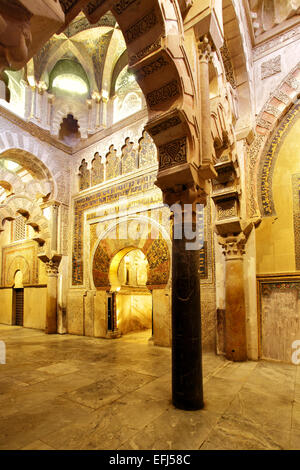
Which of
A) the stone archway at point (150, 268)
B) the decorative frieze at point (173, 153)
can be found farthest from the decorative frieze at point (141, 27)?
the stone archway at point (150, 268)

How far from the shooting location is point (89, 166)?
8.41 m

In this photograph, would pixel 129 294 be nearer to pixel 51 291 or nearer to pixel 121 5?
pixel 51 291

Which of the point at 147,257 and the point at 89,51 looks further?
the point at 89,51

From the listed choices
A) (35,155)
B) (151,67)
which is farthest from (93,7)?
(35,155)

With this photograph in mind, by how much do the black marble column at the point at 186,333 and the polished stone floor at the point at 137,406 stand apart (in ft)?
0.56

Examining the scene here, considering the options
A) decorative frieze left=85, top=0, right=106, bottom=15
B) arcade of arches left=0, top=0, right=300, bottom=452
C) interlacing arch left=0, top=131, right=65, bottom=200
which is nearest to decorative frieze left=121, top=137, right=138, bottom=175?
arcade of arches left=0, top=0, right=300, bottom=452

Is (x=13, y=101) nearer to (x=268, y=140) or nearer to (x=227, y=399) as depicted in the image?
(x=268, y=140)

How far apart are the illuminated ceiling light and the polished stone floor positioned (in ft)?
25.8

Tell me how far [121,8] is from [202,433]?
3879 millimetres

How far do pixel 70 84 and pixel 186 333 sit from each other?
889 centimetres

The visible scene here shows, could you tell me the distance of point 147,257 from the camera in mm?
6566

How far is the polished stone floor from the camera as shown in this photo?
2162 millimetres

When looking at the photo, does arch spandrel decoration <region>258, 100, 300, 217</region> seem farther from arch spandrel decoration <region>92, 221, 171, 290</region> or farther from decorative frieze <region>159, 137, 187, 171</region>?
decorative frieze <region>159, 137, 187, 171</region>

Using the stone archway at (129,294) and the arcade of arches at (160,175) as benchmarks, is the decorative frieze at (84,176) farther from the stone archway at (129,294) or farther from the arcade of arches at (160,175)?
the stone archway at (129,294)
